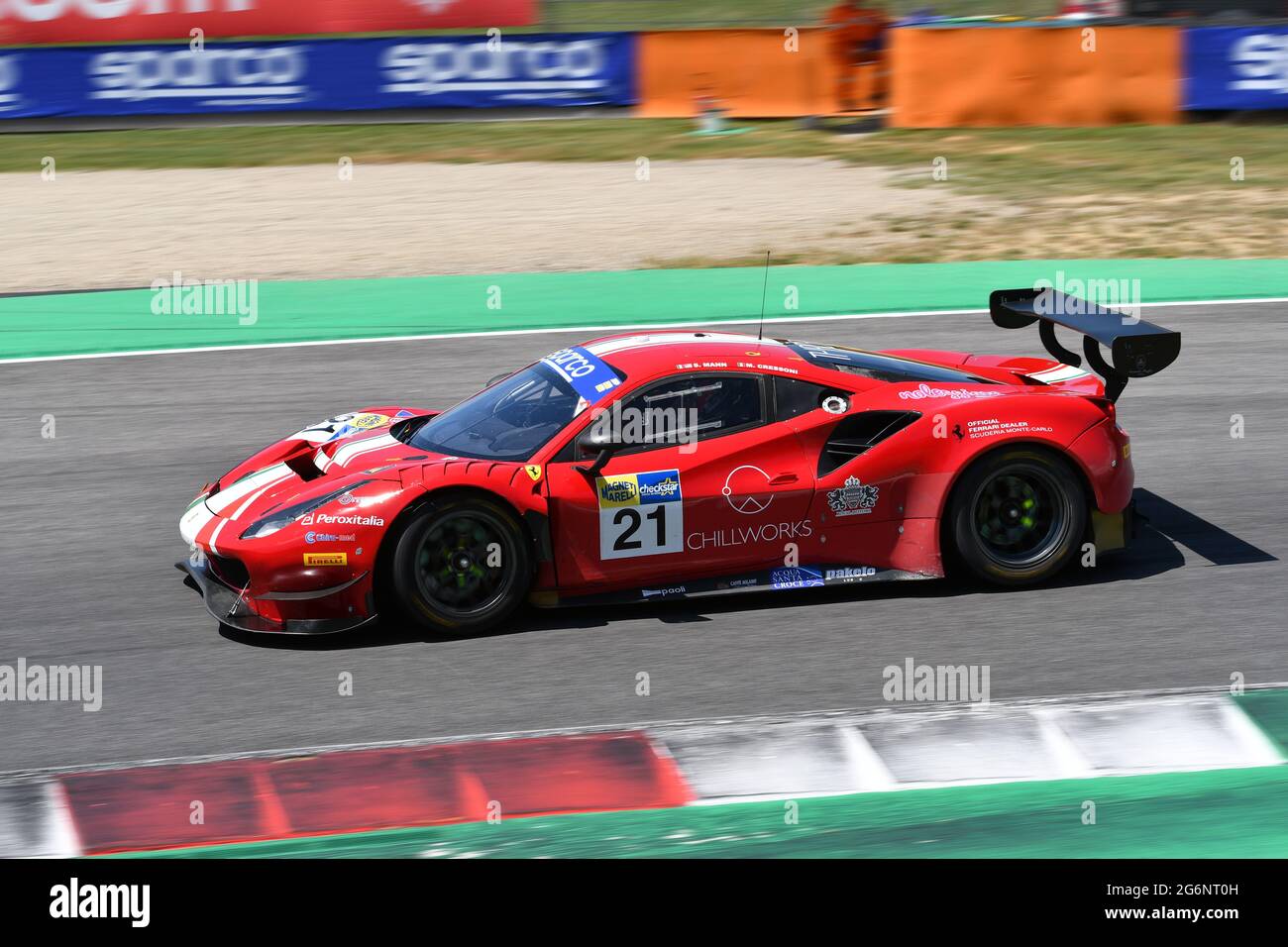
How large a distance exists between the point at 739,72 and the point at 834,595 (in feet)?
51.2

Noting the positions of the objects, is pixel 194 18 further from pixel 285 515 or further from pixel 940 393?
pixel 940 393

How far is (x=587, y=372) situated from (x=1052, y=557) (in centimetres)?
242

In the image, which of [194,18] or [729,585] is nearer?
[729,585]

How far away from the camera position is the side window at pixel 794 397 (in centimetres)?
730

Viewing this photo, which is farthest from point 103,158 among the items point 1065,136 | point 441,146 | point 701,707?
point 701,707

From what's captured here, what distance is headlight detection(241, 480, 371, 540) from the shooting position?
22.7ft

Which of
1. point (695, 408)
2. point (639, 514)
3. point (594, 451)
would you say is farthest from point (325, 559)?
point (695, 408)

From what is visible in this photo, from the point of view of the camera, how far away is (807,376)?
24.2ft

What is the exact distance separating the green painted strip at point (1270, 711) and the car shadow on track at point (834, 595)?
1330mm

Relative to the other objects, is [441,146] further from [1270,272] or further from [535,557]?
[535,557]

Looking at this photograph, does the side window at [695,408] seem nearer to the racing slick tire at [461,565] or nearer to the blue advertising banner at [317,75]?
the racing slick tire at [461,565]

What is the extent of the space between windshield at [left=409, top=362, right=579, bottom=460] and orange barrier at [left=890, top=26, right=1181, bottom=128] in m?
14.2

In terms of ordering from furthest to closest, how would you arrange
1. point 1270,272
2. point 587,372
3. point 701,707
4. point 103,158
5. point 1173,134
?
point 103,158
point 1173,134
point 1270,272
point 587,372
point 701,707

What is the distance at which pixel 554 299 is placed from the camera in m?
14.3
